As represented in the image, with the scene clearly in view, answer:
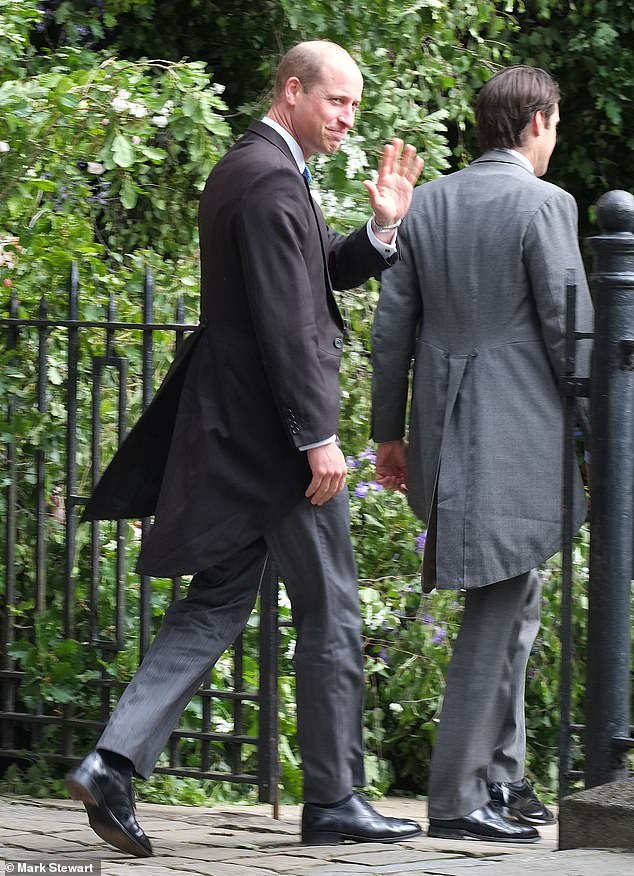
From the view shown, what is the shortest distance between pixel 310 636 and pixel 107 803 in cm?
59

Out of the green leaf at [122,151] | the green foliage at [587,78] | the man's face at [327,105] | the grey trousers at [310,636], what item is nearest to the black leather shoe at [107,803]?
the grey trousers at [310,636]

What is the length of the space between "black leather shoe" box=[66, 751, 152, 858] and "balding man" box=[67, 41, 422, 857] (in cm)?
1

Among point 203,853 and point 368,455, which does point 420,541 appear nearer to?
point 368,455

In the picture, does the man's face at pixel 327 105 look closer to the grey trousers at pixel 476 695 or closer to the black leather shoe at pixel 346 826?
the grey trousers at pixel 476 695

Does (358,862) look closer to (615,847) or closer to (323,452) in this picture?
(615,847)

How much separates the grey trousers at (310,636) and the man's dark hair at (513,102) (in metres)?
1.06

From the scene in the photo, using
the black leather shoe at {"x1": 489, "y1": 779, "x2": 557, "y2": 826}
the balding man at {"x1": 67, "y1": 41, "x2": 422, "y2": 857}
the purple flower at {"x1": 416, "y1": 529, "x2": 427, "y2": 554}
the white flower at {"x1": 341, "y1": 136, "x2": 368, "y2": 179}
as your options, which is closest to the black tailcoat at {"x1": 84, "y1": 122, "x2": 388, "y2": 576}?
the balding man at {"x1": 67, "y1": 41, "x2": 422, "y2": 857}

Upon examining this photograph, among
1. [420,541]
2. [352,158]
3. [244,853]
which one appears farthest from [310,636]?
[352,158]

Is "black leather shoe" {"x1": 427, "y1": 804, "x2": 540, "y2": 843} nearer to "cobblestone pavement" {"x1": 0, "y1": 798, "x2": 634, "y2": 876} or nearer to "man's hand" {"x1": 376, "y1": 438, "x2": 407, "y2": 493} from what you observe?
"cobblestone pavement" {"x1": 0, "y1": 798, "x2": 634, "y2": 876}

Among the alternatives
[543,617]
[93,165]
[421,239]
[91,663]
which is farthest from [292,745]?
[93,165]

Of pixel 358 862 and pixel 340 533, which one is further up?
pixel 340 533

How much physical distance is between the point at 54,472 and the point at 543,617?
1.79m

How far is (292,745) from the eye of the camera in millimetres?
4578

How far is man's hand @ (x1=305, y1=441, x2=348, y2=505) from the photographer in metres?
3.19
